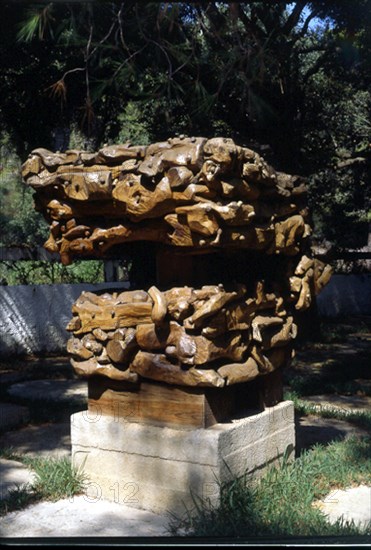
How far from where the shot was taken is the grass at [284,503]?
108 inches

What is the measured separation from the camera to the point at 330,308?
12.2 metres

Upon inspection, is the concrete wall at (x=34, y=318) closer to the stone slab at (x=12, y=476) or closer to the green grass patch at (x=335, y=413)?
the green grass patch at (x=335, y=413)

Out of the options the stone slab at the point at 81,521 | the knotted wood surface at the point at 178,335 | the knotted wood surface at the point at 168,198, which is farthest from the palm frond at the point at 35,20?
the stone slab at the point at 81,521

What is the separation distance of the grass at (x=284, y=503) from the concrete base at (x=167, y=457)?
3.0 inches

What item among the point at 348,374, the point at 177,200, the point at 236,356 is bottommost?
the point at 348,374

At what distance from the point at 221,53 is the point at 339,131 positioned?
328 centimetres

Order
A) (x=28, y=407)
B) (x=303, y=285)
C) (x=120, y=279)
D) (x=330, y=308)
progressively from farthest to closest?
(x=330, y=308)
(x=120, y=279)
(x=28, y=407)
(x=303, y=285)

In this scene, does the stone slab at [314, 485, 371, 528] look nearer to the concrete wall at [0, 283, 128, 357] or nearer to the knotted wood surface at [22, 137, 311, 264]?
the knotted wood surface at [22, 137, 311, 264]

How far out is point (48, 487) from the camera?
3.39m

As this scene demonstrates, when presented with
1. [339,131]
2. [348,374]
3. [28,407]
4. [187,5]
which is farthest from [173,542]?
[339,131]

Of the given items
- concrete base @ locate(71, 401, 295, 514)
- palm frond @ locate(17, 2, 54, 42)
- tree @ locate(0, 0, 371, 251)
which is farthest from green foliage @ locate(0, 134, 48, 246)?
concrete base @ locate(71, 401, 295, 514)

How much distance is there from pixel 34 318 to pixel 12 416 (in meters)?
3.64

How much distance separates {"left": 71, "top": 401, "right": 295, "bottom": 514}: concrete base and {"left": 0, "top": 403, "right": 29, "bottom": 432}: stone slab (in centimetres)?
165

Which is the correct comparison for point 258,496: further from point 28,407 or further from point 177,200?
point 28,407
